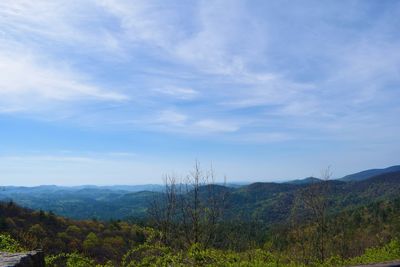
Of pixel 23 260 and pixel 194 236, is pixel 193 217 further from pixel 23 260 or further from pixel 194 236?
pixel 23 260

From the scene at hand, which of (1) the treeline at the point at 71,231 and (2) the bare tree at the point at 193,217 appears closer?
(2) the bare tree at the point at 193,217

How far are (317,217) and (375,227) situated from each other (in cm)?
6197

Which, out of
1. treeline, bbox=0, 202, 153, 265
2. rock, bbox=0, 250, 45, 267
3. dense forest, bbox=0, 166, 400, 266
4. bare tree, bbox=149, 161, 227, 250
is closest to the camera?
rock, bbox=0, 250, 45, 267

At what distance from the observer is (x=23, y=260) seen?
7.60 meters

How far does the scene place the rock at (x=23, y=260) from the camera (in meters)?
7.21

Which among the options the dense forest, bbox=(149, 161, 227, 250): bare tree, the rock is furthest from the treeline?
the rock

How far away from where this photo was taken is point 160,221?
1107 inches

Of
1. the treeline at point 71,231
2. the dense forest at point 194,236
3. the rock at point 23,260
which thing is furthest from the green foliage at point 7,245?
the treeline at point 71,231

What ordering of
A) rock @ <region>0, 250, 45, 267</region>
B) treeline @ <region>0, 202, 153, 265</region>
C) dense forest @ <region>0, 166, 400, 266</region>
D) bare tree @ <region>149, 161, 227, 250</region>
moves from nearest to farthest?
Answer: rock @ <region>0, 250, 45, 267</region>
dense forest @ <region>0, 166, 400, 266</region>
bare tree @ <region>149, 161, 227, 250</region>
treeline @ <region>0, 202, 153, 265</region>

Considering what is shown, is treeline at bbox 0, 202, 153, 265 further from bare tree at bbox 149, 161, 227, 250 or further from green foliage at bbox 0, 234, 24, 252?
green foliage at bbox 0, 234, 24, 252

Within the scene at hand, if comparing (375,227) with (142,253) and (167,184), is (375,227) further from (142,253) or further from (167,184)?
(142,253)

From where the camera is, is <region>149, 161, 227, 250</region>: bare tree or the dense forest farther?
<region>149, 161, 227, 250</region>: bare tree

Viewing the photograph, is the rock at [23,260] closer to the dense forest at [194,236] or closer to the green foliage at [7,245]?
the dense forest at [194,236]

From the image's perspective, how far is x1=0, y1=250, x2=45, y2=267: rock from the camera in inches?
284
